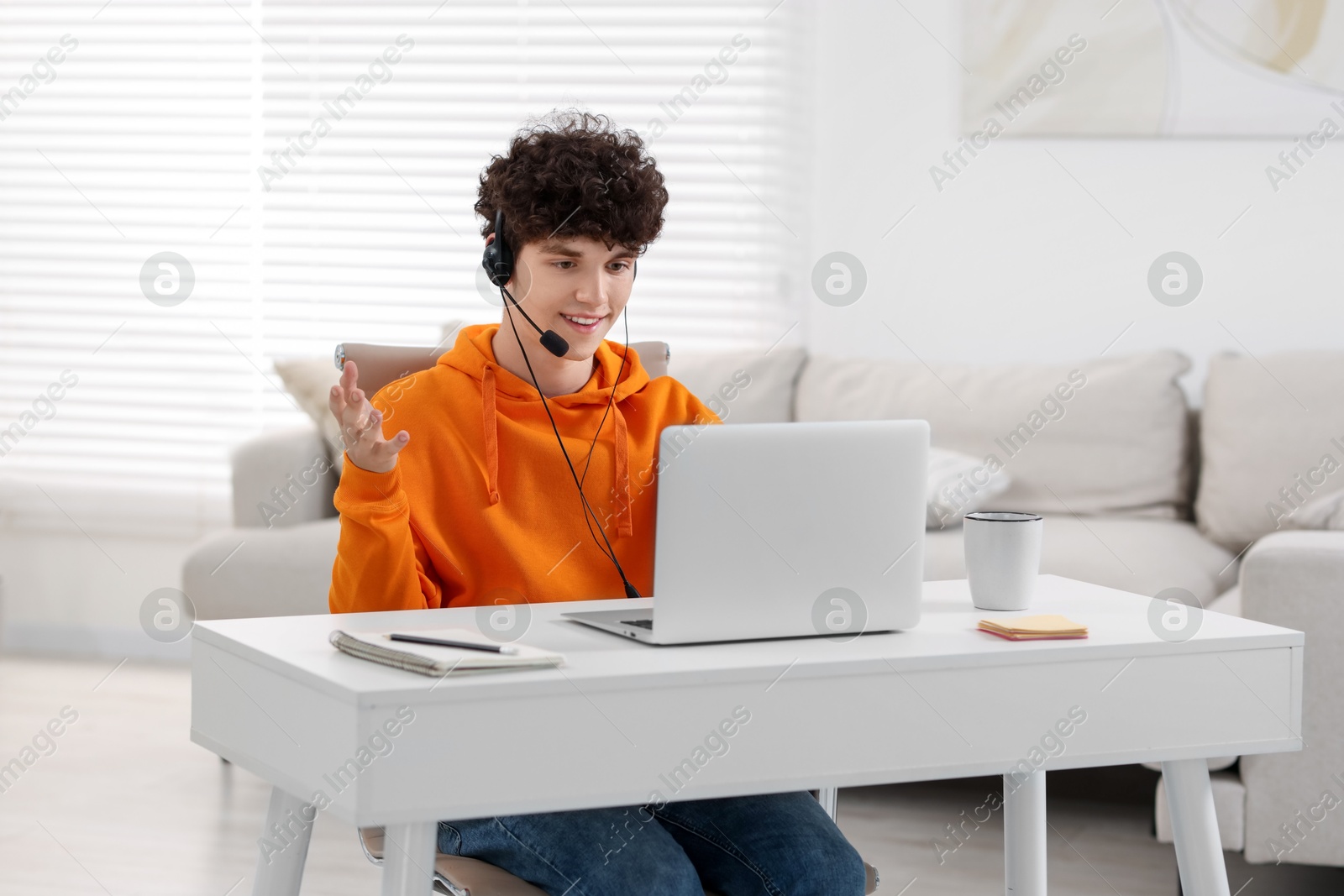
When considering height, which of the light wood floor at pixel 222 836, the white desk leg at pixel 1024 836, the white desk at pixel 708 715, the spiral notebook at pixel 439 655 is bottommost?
the light wood floor at pixel 222 836

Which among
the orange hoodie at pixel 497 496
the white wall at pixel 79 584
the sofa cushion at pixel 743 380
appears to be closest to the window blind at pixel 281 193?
the white wall at pixel 79 584

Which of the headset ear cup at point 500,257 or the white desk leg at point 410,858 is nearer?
the white desk leg at point 410,858

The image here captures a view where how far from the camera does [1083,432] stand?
2.97m

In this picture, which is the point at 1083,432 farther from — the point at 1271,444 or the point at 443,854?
the point at 443,854

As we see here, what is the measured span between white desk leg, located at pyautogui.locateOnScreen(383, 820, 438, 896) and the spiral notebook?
13 cm

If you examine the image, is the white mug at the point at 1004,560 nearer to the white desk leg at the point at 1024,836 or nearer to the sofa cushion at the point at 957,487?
the white desk leg at the point at 1024,836

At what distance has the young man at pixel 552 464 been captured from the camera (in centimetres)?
138

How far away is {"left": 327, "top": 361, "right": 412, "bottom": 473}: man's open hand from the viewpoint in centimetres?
129

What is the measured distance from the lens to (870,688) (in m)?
1.17

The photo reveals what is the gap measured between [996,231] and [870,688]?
2.42m

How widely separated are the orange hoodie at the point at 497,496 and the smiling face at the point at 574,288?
0.26 feet

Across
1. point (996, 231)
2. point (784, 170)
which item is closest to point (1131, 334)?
point (996, 231)

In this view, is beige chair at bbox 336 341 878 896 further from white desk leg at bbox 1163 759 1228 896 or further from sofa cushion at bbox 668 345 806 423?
sofa cushion at bbox 668 345 806 423

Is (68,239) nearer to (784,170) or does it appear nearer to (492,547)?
(784,170)
